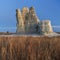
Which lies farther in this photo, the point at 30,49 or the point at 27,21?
the point at 27,21

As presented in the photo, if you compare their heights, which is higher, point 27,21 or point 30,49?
point 30,49

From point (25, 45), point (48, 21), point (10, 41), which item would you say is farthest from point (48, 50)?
point (48, 21)

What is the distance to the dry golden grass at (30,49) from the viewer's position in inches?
362

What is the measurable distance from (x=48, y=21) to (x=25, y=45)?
35.5 metres

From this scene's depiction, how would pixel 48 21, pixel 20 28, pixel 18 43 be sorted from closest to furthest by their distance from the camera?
pixel 18 43
pixel 48 21
pixel 20 28

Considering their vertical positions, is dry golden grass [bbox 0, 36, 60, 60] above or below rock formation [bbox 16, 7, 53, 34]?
above

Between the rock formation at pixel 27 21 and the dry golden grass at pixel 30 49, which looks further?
the rock formation at pixel 27 21

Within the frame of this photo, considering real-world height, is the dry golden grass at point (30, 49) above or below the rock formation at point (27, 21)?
above

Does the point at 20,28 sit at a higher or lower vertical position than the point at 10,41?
lower

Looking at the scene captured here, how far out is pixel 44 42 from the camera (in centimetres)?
972

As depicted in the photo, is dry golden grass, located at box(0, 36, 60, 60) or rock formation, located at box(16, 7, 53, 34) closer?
dry golden grass, located at box(0, 36, 60, 60)

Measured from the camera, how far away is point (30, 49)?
30.6 feet

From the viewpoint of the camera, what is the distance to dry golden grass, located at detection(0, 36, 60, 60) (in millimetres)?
9195

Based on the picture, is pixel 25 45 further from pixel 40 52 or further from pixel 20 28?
pixel 20 28
